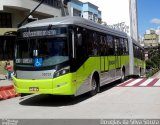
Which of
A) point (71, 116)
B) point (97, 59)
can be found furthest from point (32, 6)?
point (71, 116)

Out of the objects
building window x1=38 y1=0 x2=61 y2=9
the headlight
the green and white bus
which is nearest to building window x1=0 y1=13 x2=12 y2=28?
building window x1=38 y1=0 x2=61 y2=9

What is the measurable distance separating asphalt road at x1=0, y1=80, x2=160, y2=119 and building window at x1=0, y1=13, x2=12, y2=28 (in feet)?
73.1

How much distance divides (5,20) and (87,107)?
26.5 m

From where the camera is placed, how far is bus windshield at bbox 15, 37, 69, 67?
12.4 metres

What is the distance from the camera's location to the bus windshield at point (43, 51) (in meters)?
12.4

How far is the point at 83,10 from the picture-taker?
201ft

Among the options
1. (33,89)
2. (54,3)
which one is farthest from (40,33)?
(54,3)

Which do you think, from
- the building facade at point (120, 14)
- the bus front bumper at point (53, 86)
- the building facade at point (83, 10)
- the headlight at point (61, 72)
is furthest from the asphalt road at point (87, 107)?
the building facade at point (120, 14)

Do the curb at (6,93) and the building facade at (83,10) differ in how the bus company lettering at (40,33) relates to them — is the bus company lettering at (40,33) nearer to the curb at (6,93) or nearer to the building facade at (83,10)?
the curb at (6,93)

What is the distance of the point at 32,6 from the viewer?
37.8 m

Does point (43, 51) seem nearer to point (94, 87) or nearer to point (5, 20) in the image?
point (94, 87)

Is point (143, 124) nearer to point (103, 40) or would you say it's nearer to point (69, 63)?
point (69, 63)

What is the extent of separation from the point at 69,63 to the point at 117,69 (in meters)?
7.84

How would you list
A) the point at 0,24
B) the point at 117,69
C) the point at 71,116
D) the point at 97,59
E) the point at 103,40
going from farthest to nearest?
the point at 0,24, the point at 117,69, the point at 103,40, the point at 97,59, the point at 71,116
